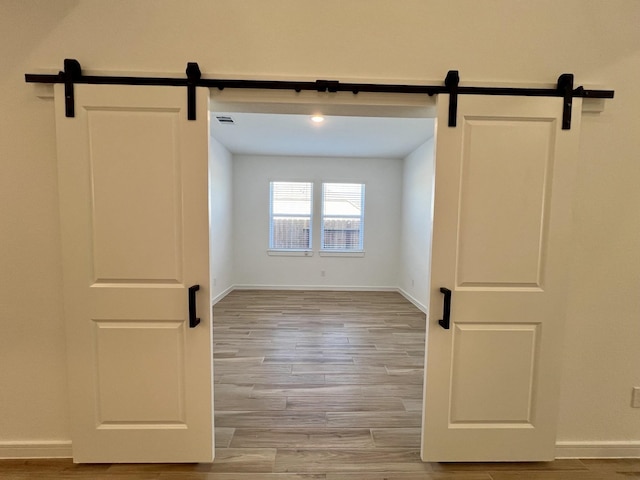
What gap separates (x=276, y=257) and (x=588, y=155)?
5.27 meters

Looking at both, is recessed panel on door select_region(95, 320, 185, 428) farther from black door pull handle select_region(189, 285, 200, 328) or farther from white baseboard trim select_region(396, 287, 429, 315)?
white baseboard trim select_region(396, 287, 429, 315)

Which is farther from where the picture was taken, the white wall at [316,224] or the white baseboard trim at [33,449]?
the white wall at [316,224]

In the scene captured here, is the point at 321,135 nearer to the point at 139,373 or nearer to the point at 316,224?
the point at 316,224

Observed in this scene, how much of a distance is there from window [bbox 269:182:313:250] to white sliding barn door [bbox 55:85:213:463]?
183 inches

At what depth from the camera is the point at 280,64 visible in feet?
5.10

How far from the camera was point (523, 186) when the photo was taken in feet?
5.11

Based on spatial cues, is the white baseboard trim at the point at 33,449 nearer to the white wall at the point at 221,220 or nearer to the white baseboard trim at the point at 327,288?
the white wall at the point at 221,220

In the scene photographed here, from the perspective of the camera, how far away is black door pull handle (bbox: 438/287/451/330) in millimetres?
1551

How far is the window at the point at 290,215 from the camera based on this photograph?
20.3ft

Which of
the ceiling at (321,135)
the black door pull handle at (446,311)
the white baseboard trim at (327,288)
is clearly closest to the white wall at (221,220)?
the ceiling at (321,135)

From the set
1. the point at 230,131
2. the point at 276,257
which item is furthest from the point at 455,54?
the point at 276,257

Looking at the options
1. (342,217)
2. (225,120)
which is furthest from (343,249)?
(225,120)

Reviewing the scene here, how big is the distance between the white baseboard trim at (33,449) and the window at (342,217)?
493 centimetres

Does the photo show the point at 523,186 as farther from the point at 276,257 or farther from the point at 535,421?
the point at 276,257
